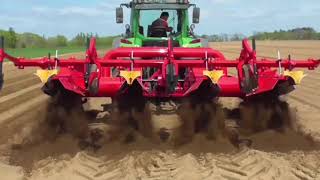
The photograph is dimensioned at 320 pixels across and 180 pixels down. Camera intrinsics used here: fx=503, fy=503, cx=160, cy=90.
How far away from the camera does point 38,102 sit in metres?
9.95

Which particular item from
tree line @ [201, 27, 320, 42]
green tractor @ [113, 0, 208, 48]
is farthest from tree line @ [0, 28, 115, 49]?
green tractor @ [113, 0, 208, 48]

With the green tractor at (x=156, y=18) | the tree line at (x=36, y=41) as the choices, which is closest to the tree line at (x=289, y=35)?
the tree line at (x=36, y=41)

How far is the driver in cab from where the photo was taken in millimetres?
8555

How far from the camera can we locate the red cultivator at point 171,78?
5.71m

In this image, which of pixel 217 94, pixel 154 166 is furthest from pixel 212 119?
pixel 154 166

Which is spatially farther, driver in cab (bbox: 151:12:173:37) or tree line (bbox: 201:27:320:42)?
tree line (bbox: 201:27:320:42)

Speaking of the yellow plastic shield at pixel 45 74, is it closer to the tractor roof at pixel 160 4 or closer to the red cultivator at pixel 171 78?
the red cultivator at pixel 171 78

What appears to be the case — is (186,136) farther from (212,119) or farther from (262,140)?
(262,140)

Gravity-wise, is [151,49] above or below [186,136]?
above

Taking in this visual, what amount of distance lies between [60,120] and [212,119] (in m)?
1.84

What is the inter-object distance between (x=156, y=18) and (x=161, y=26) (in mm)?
444

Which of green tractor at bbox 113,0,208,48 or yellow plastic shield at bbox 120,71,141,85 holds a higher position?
green tractor at bbox 113,0,208,48

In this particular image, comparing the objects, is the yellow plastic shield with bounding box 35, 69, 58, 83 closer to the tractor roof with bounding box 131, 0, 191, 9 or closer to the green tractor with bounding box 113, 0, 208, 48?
the green tractor with bounding box 113, 0, 208, 48

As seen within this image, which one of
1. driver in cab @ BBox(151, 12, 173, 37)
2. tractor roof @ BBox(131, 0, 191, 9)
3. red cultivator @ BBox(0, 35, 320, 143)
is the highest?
tractor roof @ BBox(131, 0, 191, 9)
